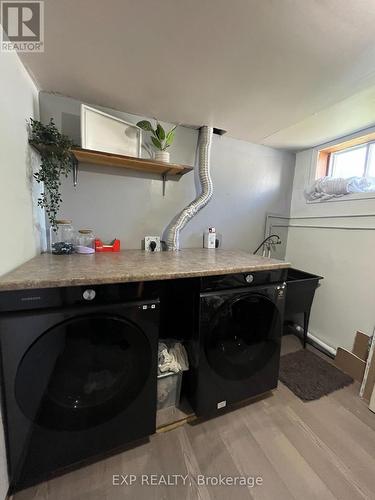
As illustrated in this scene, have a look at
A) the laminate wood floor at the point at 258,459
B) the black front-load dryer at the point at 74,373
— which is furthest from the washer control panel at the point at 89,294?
the laminate wood floor at the point at 258,459

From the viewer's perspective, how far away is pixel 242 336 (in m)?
1.32

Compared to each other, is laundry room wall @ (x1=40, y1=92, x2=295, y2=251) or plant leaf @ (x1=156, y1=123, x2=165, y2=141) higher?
plant leaf @ (x1=156, y1=123, x2=165, y2=141)

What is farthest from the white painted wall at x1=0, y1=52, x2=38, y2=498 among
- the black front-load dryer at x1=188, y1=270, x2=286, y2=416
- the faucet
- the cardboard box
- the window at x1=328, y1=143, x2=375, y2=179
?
the window at x1=328, y1=143, x2=375, y2=179

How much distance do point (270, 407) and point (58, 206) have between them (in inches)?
80.1

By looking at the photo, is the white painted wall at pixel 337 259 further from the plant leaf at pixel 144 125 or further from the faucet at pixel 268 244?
the plant leaf at pixel 144 125

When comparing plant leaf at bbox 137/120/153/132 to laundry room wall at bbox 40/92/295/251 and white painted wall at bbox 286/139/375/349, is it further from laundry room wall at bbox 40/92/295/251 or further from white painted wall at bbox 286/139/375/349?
white painted wall at bbox 286/139/375/349

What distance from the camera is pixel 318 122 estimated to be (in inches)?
66.2

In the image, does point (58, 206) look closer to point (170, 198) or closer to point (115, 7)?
point (170, 198)

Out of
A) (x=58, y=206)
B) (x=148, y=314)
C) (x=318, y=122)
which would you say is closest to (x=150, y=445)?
(x=148, y=314)

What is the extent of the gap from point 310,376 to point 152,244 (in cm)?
168

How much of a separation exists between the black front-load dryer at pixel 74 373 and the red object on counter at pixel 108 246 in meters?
0.75

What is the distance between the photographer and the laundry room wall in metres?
1.55

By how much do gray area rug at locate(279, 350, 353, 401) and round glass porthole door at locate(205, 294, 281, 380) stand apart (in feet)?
1.51

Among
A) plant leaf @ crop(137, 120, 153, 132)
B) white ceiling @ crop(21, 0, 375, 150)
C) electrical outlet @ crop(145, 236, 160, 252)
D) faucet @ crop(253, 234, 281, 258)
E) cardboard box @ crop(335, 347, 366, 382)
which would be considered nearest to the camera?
white ceiling @ crop(21, 0, 375, 150)
